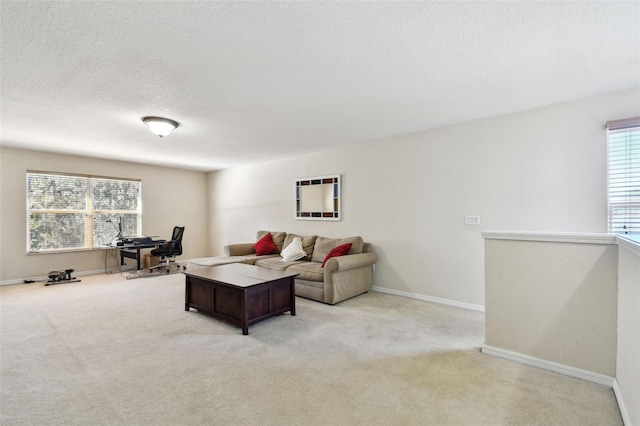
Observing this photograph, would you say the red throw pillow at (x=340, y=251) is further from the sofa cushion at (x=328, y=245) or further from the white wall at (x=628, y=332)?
the white wall at (x=628, y=332)

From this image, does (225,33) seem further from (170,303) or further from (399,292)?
(399,292)

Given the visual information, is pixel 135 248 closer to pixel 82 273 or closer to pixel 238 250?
pixel 82 273

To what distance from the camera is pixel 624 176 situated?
9.91 ft

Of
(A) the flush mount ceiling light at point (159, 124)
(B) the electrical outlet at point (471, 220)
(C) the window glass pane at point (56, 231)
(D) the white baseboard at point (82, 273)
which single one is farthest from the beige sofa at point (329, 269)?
(C) the window glass pane at point (56, 231)

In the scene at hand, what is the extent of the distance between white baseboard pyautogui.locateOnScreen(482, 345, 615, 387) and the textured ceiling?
244 cm

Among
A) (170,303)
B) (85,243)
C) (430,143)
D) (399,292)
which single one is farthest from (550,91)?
(85,243)

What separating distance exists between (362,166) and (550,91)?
8.74ft

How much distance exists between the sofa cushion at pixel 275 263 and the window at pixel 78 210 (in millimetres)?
3770

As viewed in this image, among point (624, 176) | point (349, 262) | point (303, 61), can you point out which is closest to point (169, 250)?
point (349, 262)

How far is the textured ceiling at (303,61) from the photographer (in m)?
1.88

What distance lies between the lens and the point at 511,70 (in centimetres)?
262

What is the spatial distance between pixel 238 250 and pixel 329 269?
8.73ft

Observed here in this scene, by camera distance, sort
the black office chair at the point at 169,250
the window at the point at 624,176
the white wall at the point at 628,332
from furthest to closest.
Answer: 1. the black office chair at the point at 169,250
2. the window at the point at 624,176
3. the white wall at the point at 628,332

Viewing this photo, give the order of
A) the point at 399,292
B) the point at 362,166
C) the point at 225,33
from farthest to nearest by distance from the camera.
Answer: the point at 362,166, the point at 399,292, the point at 225,33
